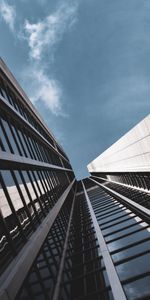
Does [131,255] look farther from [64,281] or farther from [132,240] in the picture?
[132,240]

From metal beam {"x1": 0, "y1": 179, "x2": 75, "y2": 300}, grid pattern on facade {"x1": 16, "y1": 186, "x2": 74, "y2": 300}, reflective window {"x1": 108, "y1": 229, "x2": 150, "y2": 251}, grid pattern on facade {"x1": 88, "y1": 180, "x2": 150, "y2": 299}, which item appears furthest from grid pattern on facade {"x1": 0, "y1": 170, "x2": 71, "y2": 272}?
reflective window {"x1": 108, "y1": 229, "x2": 150, "y2": 251}

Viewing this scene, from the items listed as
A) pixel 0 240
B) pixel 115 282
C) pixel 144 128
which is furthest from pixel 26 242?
pixel 144 128

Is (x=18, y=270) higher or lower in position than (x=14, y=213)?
lower

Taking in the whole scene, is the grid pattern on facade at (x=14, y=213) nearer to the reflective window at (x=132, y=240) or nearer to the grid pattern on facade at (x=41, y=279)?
the grid pattern on facade at (x=41, y=279)

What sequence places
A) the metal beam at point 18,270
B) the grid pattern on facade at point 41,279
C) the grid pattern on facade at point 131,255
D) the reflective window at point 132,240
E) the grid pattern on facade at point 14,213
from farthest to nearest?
the reflective window at point 132,240 → the grid pattern on facade at point 131,255 → the grid pattern on facade at point 41,279 → the grid pattern on facade at point 14,213 → the metal beam at point 18,270

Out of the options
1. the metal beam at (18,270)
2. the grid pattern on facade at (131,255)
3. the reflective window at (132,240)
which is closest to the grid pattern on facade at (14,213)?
the metal beam at (18,270)

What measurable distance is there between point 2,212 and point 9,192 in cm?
168

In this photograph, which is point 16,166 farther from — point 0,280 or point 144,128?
point 144,128

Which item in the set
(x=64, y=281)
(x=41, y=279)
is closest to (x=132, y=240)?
(x=64, y=281)

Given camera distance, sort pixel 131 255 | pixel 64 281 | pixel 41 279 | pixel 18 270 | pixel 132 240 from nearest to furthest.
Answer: pixel 18 270
pixel 41 279
pixel 64 281
pixel 131 255
pixel 132 240

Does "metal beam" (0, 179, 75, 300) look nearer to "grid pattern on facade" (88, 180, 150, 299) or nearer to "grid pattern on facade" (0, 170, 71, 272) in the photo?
"grid pattern on facade" (0, 170, 71, 272)

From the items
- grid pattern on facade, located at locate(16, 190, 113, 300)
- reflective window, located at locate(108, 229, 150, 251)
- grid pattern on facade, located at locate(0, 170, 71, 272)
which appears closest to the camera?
grid pattern on facade, located at locate(0, 170, 71, 272)

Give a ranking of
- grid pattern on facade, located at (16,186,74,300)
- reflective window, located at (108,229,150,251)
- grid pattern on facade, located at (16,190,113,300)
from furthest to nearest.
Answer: reflective window, located at (108,229,150,251), grid pattern on facade, located at (16,190,113,300), grid pattern on facade, located at (16,186,74,300)

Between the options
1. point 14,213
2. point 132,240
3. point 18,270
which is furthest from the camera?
point 132,240
